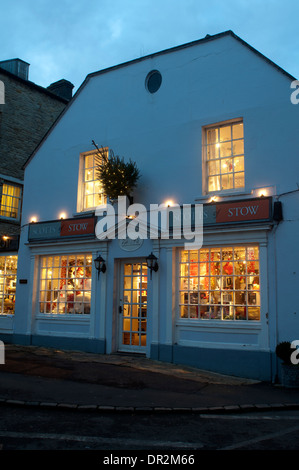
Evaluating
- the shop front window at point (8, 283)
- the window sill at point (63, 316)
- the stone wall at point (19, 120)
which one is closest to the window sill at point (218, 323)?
the window sill at point (63, 316)

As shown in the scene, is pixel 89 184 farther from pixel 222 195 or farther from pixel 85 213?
pixel 222 195

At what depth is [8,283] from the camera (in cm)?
1479

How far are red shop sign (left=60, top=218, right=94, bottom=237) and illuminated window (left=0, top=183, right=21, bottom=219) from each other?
600 centimetres

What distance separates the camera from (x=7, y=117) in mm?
18391

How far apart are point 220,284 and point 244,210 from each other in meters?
1.86

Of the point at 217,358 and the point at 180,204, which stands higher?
the point at 180,204

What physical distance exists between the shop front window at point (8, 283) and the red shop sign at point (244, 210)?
766 centimetres

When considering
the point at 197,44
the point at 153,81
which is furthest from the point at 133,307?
the point at 197,44

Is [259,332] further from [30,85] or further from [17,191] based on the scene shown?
[30,85]

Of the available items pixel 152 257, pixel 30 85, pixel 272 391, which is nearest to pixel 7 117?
pixel 30 85

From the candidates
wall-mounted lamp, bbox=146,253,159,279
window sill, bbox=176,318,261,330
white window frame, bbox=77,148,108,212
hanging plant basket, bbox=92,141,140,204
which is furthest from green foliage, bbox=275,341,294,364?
white window frame, bbox=77,148,108,212

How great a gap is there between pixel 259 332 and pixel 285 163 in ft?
12.4

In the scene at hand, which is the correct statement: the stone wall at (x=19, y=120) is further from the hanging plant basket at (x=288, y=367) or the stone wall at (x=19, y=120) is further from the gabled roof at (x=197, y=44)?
the hanging plant basket at (x=288, y=367)

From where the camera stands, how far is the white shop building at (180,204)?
980 centimetres
